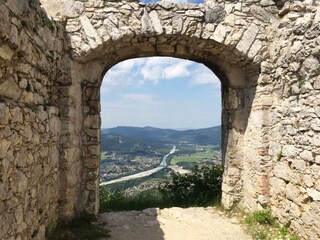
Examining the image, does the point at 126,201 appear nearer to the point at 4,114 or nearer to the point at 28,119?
the point at 28,119

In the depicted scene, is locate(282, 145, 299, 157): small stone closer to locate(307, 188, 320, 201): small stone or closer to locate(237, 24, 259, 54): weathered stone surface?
locate(307, 188, 320, 201): small stone

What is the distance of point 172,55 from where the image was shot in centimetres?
569

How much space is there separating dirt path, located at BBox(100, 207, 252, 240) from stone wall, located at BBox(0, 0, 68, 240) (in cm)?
102

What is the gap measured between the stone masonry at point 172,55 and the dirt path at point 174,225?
0.48 metres

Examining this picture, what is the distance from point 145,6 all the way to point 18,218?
319cm

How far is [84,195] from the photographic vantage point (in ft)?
16.8

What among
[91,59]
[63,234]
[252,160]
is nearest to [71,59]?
[91,59]

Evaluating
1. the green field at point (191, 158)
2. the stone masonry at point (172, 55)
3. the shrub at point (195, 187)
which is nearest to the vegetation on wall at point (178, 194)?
the shrub at point (195, 187)

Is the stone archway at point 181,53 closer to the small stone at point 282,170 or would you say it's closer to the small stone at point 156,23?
the small stone at point 156,23

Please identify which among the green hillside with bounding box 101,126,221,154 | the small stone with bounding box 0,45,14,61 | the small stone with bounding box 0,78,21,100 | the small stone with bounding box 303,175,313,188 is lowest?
the green hillside with bounding box 101,126,221,154

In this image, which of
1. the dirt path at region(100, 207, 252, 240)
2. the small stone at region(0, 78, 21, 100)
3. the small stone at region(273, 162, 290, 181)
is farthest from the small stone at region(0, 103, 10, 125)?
the small stone at region(273, 162, 290, 181)

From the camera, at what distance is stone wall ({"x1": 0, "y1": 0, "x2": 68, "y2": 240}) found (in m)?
2.72

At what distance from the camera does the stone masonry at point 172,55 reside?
10.8ft

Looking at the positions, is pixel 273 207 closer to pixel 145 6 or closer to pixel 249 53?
pixel 249 53
